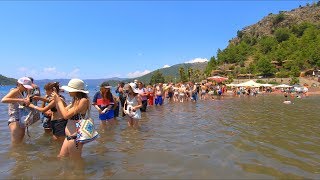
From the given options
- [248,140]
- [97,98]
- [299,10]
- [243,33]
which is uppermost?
[299,10]

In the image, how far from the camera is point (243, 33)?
157 metres

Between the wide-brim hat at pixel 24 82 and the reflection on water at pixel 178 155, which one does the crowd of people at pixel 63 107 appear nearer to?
the wide-brim hat at pixel 24 82

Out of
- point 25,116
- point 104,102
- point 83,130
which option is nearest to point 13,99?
point 25,116

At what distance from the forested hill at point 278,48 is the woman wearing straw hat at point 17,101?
244 feet

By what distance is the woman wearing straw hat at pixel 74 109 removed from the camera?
4.73 metres

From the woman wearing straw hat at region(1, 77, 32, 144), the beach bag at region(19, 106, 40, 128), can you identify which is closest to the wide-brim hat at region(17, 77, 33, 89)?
the woman wearing straw hat at region(1, 77, 32, 144)

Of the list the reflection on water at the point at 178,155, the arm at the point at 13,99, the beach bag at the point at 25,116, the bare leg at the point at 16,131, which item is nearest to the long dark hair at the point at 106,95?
the reflection on water at the point at 178,155

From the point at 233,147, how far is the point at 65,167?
3.82 meters

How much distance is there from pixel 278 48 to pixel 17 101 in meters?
112

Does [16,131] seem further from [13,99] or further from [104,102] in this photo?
[104,102]

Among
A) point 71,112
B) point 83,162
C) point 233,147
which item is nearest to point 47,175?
point 83,162

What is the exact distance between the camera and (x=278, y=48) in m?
108

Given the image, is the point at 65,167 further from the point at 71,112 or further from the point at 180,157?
the point at 180,157

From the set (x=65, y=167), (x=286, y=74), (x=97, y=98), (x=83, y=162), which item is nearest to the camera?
(x=65, y=167)
